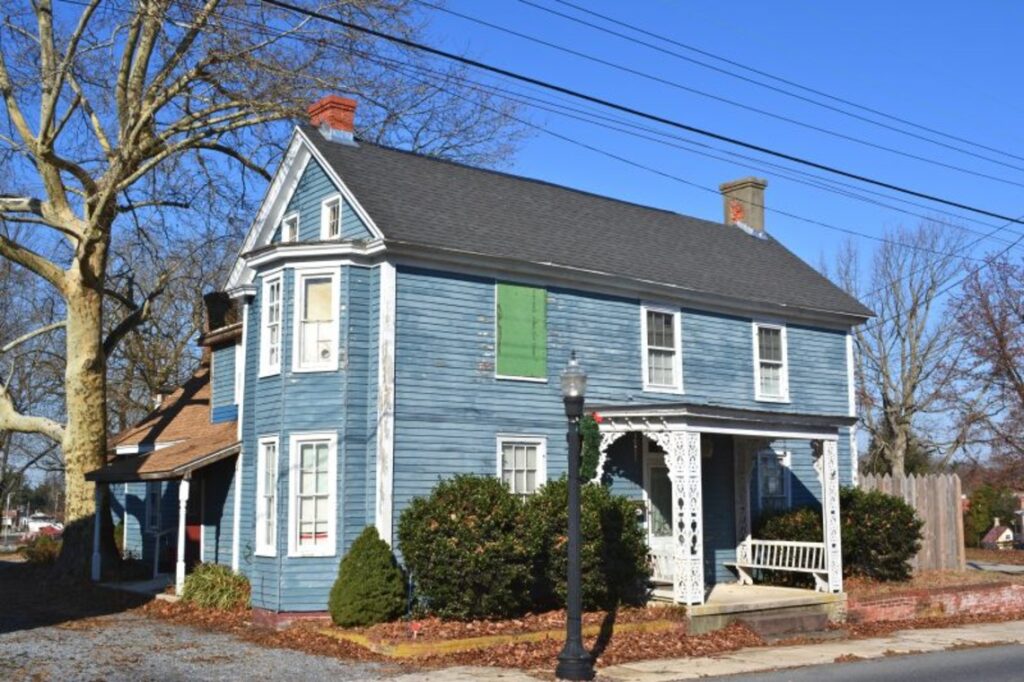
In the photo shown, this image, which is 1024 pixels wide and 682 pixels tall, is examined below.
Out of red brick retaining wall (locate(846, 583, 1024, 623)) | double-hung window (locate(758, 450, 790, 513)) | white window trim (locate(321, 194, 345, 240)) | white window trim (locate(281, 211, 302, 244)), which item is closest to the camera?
white window trim (locate(321, 194, 345, 240))

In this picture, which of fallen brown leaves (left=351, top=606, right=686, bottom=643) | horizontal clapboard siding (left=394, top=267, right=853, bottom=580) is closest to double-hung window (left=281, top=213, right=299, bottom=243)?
horizontal clapboard siding (left=394, top=267, right=853, bottom=580)

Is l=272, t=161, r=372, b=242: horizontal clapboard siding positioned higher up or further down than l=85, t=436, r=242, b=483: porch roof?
higher up

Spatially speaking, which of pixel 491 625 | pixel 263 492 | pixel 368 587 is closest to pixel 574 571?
pixel 491 625

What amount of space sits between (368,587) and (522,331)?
18.2 ft

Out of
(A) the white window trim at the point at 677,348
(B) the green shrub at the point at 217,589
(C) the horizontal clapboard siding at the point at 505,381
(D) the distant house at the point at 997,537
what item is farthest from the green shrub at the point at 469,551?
(D) the distant house at the point at 997,537

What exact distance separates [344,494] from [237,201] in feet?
41.6

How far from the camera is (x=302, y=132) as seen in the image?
20.4 meters

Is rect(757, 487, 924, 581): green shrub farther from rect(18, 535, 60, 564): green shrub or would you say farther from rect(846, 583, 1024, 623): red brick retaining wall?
rect(18, 535, 60, 564): green shrub

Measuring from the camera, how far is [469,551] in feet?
51.6

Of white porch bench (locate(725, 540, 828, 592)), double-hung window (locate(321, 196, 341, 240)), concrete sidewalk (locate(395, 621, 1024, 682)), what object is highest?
double-hung window (locate(321, 196, 341, 240))

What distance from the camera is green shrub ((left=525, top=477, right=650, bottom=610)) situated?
1669 centimetres

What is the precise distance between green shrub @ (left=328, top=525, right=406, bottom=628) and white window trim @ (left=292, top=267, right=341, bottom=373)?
9.56 feet

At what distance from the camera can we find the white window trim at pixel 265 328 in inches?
713

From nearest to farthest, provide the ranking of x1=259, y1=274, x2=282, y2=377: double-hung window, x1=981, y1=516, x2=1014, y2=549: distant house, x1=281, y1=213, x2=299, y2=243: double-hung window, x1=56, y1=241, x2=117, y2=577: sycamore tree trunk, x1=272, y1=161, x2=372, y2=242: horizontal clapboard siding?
x1=259, y1=274, x2=282, y2=377: double-hung window → x1=272, y1=161, x2=372, y2=242: horizontal clapboard siding → x1=281, y1=213, x2=299, y2=243: double-hung window → x1=56, y1=241, x2=117, y2=577: sycamore tree trunk → x1=981, y1=516, x2=1014, y2=549: distant house
